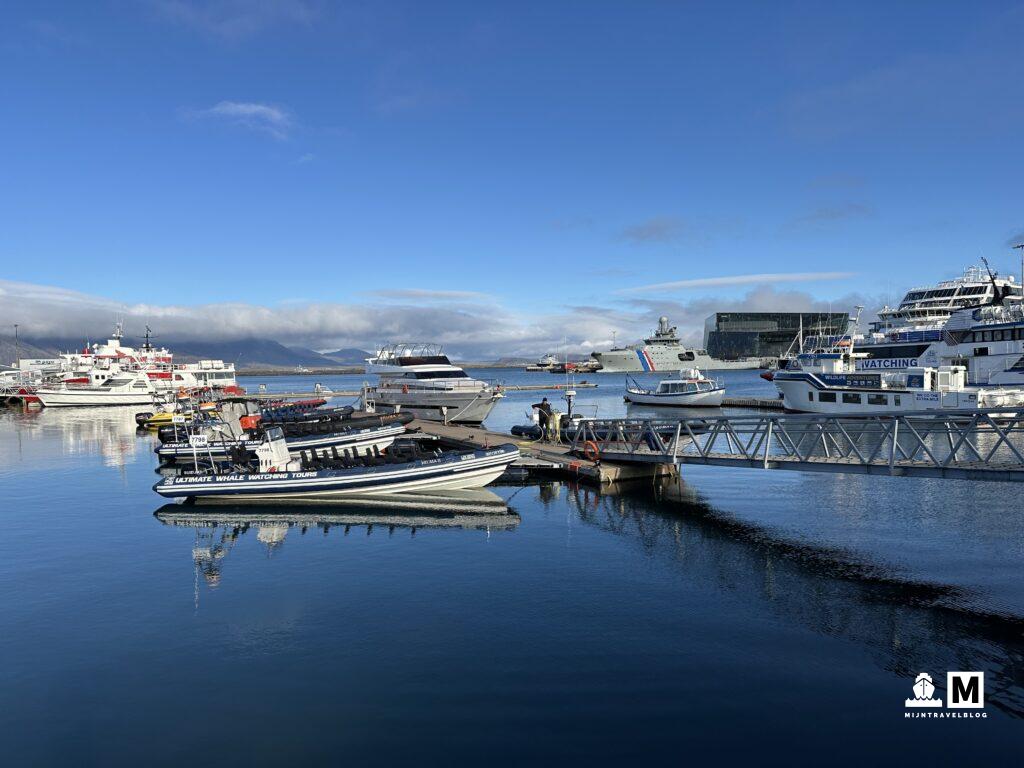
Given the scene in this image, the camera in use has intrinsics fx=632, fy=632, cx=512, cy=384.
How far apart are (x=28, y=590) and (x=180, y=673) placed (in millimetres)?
9559

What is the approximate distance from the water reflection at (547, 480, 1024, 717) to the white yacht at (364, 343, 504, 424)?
121 feet

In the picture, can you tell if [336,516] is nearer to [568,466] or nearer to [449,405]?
[568,466]

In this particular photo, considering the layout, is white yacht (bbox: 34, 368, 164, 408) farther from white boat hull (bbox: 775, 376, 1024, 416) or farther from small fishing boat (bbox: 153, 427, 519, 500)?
white boat hull (bbox: 775, 376, 1024, 416)

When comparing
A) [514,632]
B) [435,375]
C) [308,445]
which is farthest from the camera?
[435,375]

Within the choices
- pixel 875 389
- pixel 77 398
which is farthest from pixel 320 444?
pixel 77 398

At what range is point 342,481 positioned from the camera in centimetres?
3250

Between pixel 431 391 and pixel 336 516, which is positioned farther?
pixel 431 391

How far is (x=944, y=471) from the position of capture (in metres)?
21.6

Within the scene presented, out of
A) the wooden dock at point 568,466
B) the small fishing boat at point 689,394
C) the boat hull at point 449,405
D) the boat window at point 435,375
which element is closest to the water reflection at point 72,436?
the boat hull at point 449,405

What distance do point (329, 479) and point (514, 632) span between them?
61.5 ft

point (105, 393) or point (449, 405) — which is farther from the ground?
point (105, 393)

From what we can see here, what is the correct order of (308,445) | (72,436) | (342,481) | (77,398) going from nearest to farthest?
(342,481)
(308,445)
(72,436)
(77,398)

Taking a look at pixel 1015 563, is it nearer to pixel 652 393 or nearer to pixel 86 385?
pixel 652 393

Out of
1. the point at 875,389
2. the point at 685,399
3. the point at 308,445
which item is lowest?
the point at 308,445
